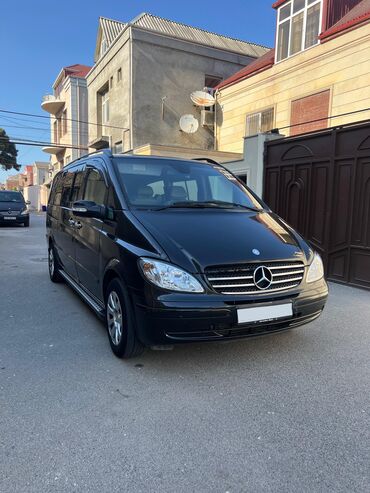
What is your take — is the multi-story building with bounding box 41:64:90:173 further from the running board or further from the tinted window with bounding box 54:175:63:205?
the running board

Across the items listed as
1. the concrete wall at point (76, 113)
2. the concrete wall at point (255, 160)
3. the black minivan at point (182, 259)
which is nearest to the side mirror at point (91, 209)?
the black minivan at point (182, 259)

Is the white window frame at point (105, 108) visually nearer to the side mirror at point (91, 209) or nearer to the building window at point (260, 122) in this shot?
the building window at point (260, 122)

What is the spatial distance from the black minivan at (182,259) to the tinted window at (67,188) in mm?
882

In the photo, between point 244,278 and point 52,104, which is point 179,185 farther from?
point 52,104

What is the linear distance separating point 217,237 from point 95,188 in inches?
68.1

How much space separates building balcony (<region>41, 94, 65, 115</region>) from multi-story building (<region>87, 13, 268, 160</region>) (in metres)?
12.1

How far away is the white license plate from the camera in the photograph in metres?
2.92

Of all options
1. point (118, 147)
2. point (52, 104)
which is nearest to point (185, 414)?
point (118, 147)

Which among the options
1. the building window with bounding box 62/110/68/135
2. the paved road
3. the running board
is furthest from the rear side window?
the building window with bounding box 62/110/68/135

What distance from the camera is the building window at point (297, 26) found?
12500mm

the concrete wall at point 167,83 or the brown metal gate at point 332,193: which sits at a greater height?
the concrete wall at point 167,83

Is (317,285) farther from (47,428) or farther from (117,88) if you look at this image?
(117,88)

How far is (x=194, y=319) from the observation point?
2.83 meters

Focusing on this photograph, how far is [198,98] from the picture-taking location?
A: 1731cm
